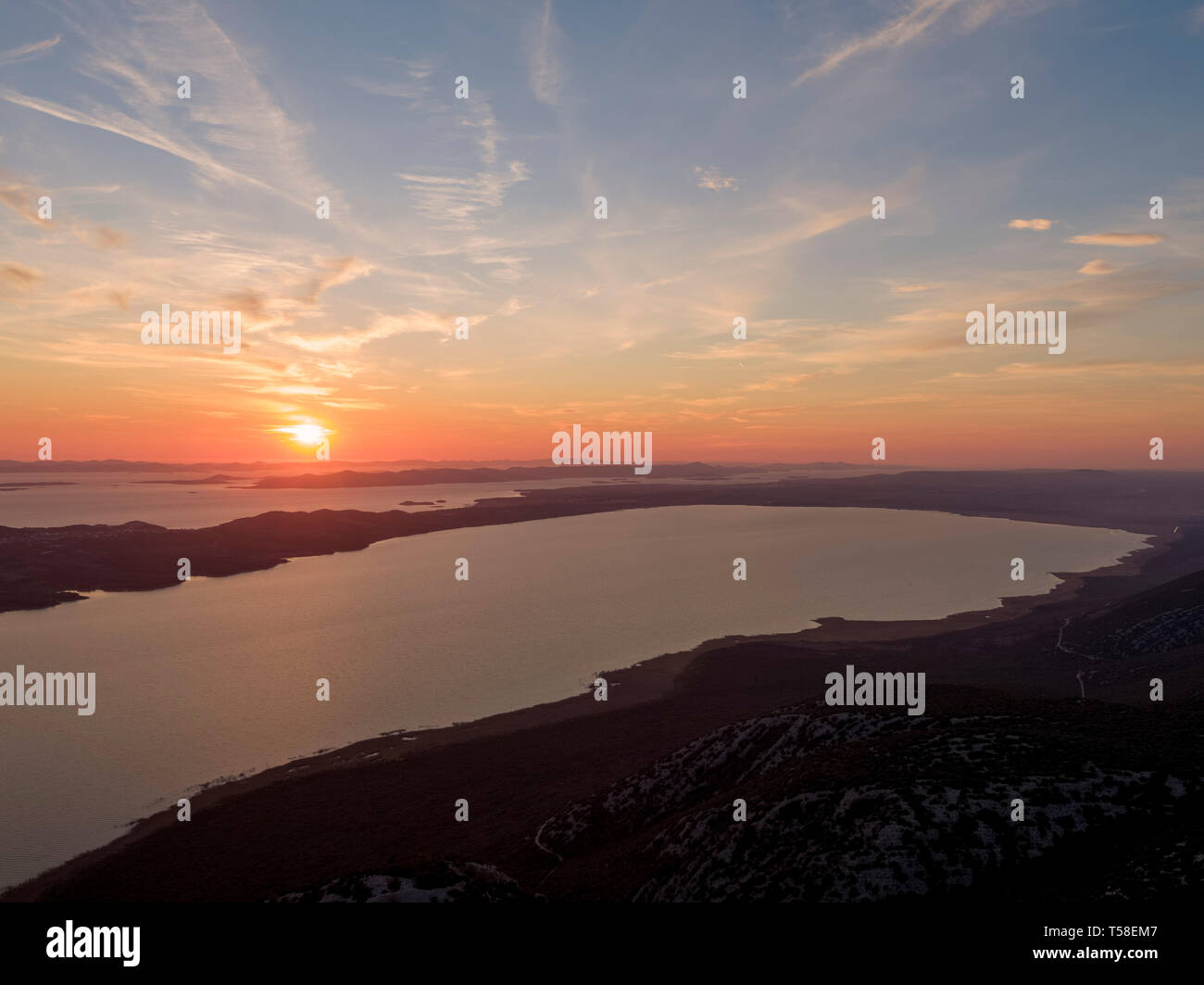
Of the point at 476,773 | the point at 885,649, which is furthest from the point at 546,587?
the point at 476,773

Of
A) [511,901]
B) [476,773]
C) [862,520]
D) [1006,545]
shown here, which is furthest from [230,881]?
[862,520]

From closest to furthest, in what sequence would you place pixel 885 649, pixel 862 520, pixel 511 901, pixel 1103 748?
1. pixel 511 901
2. pixel 1103 748
3. pixel 885 649
4. pixel 862 520

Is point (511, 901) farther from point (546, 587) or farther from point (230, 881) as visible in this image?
point (546, 587)

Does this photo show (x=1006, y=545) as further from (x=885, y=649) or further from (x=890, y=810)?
(x=890, y=810)

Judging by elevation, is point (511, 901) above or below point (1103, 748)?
below

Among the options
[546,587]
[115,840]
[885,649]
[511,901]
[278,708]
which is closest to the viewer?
[511,901]
